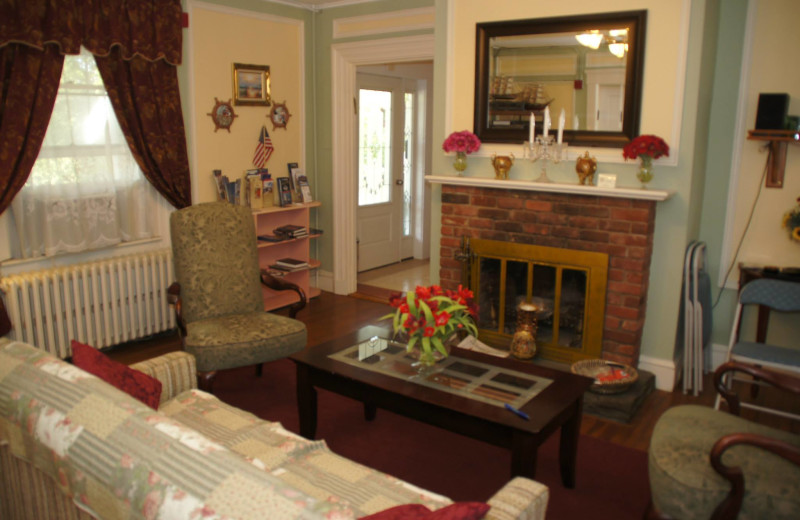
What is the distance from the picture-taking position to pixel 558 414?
245 centimetres

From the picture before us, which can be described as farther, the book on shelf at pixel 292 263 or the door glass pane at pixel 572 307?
the book on shelf at pixel 292 263

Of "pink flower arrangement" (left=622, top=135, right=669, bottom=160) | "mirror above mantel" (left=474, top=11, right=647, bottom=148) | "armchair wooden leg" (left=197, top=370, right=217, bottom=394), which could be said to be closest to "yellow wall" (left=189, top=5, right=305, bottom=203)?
"mirror above mantel" (left=474, top=11, right=647, bottom=148)

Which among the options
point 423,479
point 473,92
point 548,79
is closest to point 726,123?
point 548,79

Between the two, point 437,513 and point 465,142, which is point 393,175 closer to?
point 465,142

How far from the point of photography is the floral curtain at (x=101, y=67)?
11.8 feet

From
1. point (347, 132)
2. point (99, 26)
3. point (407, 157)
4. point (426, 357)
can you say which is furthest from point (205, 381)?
point (407, 157)

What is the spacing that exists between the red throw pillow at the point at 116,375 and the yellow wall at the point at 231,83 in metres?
2.71

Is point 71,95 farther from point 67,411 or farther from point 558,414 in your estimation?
point 558,414

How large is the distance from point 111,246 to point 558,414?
3182 millimetres

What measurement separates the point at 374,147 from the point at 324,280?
1514 millimetres

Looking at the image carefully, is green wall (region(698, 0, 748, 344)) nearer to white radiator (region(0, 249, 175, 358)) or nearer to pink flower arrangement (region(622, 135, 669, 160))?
pink flower arrangement (region(622, 135, 669, 160))

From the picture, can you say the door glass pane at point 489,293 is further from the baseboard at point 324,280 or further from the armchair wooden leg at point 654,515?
the armchair wooden leg at point 654,515

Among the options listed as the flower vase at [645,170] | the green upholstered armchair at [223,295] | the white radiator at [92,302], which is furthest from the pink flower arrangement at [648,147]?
the white radiator at [92,302]

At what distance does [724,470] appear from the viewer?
6.70 ft
